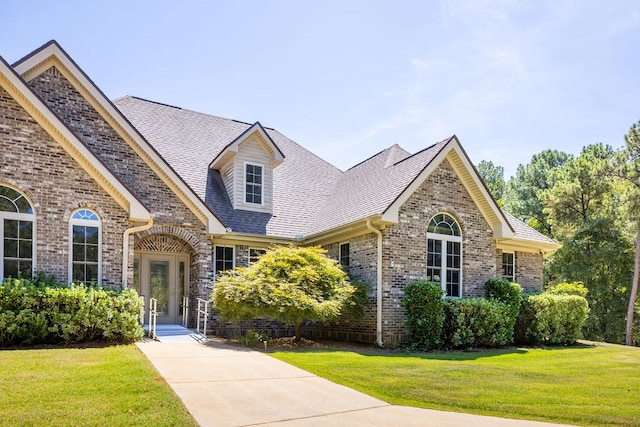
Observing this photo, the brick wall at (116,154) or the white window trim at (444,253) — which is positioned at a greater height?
the brick wall at (116,154)

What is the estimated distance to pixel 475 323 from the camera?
14648 mm

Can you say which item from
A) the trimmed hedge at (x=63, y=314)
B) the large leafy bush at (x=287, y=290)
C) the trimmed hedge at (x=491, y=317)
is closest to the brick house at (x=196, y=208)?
the trimmed hedge at (x=491, y=317)

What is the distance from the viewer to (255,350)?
39.1 feet

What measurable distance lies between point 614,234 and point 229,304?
2462 centimetres

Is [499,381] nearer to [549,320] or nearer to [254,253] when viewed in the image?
[549,320]

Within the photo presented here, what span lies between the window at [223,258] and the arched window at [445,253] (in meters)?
5.94

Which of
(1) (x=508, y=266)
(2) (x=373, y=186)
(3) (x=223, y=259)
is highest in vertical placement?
(2) (x=373, y=186)

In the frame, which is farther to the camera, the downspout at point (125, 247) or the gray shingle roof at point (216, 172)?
the gray shingle roof at point (216, 172)

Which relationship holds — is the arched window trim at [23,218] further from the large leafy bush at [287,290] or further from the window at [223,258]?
the window at [223,258]

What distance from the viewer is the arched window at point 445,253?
15.7 m

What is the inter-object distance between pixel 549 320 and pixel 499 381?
841 cm

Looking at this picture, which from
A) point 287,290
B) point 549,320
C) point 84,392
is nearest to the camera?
point 84,392

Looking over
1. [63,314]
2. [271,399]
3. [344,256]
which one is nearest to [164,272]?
[63,314]

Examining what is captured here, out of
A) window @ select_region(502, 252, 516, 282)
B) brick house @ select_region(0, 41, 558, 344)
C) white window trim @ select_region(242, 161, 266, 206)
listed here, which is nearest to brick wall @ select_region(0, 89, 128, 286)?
brick house @ select_region(0, 41, 558, 344)
